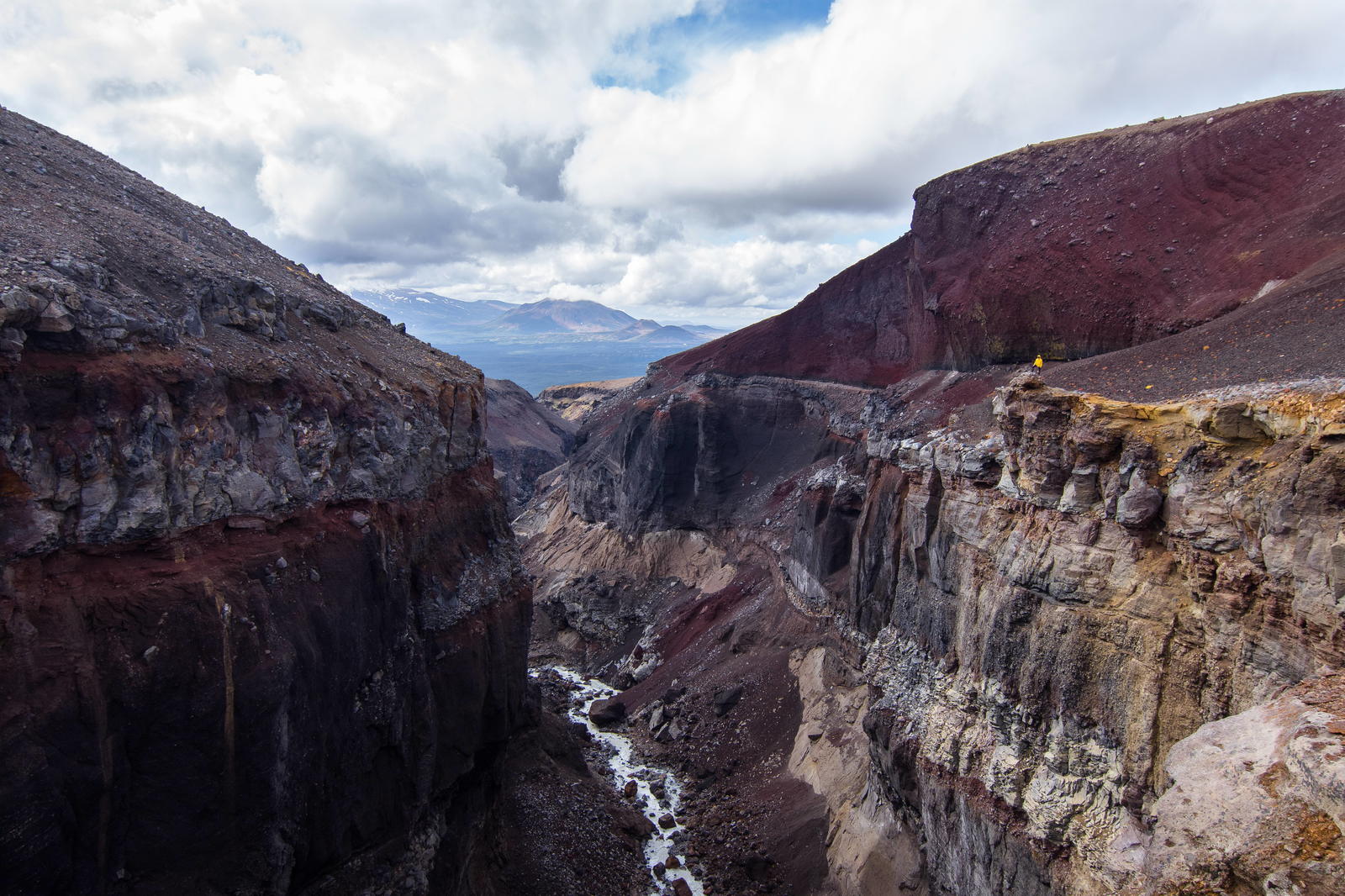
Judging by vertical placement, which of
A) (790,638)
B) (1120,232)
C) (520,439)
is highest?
(1120,232)

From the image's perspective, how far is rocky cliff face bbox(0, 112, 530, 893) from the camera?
12.3 meters

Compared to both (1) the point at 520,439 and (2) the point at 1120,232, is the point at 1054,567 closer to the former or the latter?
(2) the point at 1120,232

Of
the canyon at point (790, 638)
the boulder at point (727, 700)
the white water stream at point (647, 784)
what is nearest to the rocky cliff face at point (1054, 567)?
the canyon at point (790, 638)

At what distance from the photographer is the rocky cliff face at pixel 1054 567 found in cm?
1065

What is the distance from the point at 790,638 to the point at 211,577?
23465 millimetres

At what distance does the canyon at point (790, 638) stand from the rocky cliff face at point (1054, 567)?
90 millimetres

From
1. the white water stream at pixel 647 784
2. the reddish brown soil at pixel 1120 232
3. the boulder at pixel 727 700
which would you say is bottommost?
the white water stream at pixel 647 784

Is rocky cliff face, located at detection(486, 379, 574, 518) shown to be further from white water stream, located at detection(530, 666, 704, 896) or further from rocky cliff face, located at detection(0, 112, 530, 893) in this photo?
rocky cliff face, located at detection(0, 112, 530, 893)

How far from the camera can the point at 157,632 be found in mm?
13312

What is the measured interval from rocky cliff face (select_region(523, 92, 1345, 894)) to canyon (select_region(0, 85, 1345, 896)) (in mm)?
90

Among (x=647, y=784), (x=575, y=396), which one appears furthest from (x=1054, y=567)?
(x=575, y=396)

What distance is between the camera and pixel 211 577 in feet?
46.6

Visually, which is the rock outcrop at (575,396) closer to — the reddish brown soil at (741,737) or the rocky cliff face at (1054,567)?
the rocky cliff face at (1054,567)

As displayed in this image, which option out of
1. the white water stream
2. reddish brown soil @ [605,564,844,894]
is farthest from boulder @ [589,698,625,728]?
reddish brown soil @ [605,564,844,894]
